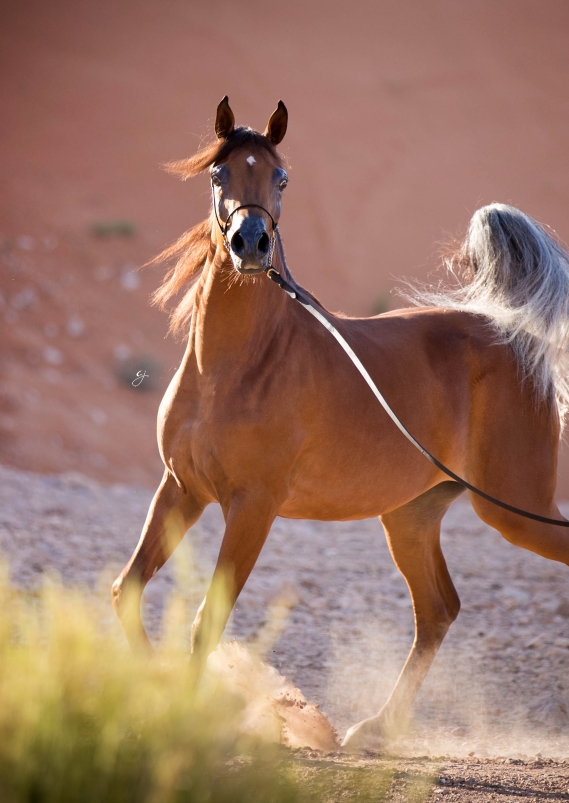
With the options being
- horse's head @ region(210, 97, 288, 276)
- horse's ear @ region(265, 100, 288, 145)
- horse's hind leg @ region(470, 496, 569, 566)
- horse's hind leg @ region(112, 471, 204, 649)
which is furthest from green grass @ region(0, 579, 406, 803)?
horse's ear @ region(265, 100, 288, 145)

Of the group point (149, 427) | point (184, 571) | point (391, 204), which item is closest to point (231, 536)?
point (184, 571)

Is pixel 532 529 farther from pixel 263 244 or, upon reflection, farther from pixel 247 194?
pixel 247 194

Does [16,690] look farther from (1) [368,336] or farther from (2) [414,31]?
(2) [414,31]

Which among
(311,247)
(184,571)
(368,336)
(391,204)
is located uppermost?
(391,204)

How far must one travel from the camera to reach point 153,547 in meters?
3.68

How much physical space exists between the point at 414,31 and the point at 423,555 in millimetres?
26329

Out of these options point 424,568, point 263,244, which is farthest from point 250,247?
point 424,568

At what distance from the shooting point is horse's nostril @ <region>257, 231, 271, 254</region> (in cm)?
325

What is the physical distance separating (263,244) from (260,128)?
67.6 ft

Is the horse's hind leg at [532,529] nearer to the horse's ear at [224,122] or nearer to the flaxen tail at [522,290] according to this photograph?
the flaxen tail at [522,290]

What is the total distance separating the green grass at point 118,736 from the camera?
2.27m

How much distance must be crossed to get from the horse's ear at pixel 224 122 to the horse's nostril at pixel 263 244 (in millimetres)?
717

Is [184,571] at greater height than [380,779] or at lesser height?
greater

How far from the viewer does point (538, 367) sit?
181 inches
